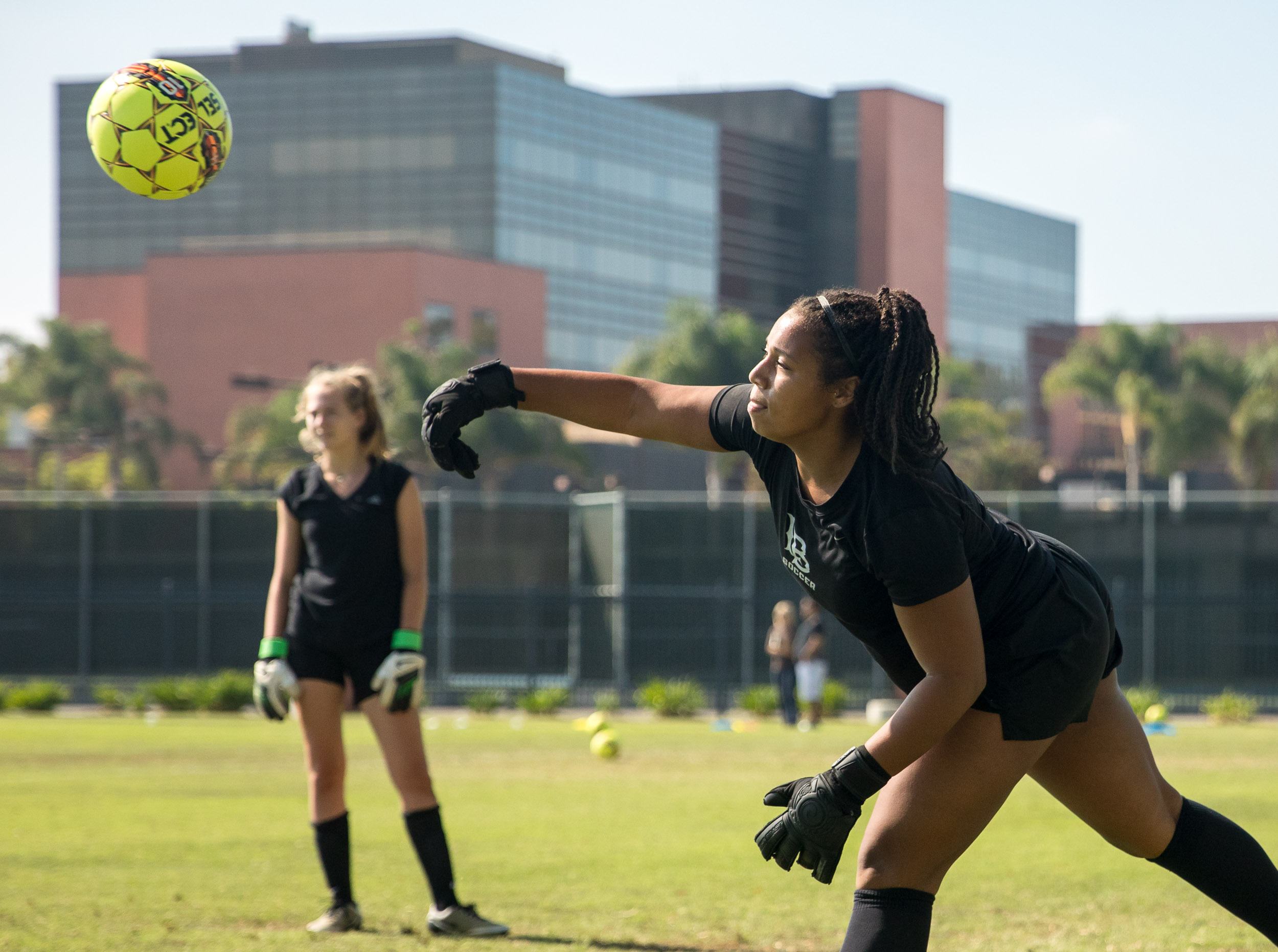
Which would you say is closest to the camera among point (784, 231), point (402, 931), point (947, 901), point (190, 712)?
point (402, 931)

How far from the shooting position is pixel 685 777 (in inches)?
491

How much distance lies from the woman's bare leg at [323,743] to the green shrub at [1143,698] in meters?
15.7

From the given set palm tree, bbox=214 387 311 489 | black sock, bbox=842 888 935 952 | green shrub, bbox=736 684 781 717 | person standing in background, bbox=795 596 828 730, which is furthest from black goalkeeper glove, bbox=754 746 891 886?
palm tree, bbox=214 387 311 489

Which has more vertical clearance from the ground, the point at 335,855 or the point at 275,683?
the point at 275,683

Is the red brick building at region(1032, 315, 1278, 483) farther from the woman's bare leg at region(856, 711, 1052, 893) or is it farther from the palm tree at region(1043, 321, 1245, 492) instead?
the woman's bare leg at region(856, 711, 1052, 893)

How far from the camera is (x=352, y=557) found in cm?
603

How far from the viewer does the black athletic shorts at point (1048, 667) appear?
3592 mm

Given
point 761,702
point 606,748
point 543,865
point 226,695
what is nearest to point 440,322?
point 226,695

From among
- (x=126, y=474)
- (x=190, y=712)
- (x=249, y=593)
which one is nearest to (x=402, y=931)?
(x=190, y=712)

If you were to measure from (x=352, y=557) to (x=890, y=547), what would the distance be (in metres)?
3.12

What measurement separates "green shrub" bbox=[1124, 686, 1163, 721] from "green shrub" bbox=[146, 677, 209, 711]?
1226cm

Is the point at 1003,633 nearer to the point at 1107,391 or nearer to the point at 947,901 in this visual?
the point at 947,901

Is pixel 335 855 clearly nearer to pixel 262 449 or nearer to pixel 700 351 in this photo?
pixel 700 351

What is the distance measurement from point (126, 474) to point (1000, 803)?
6719cm
